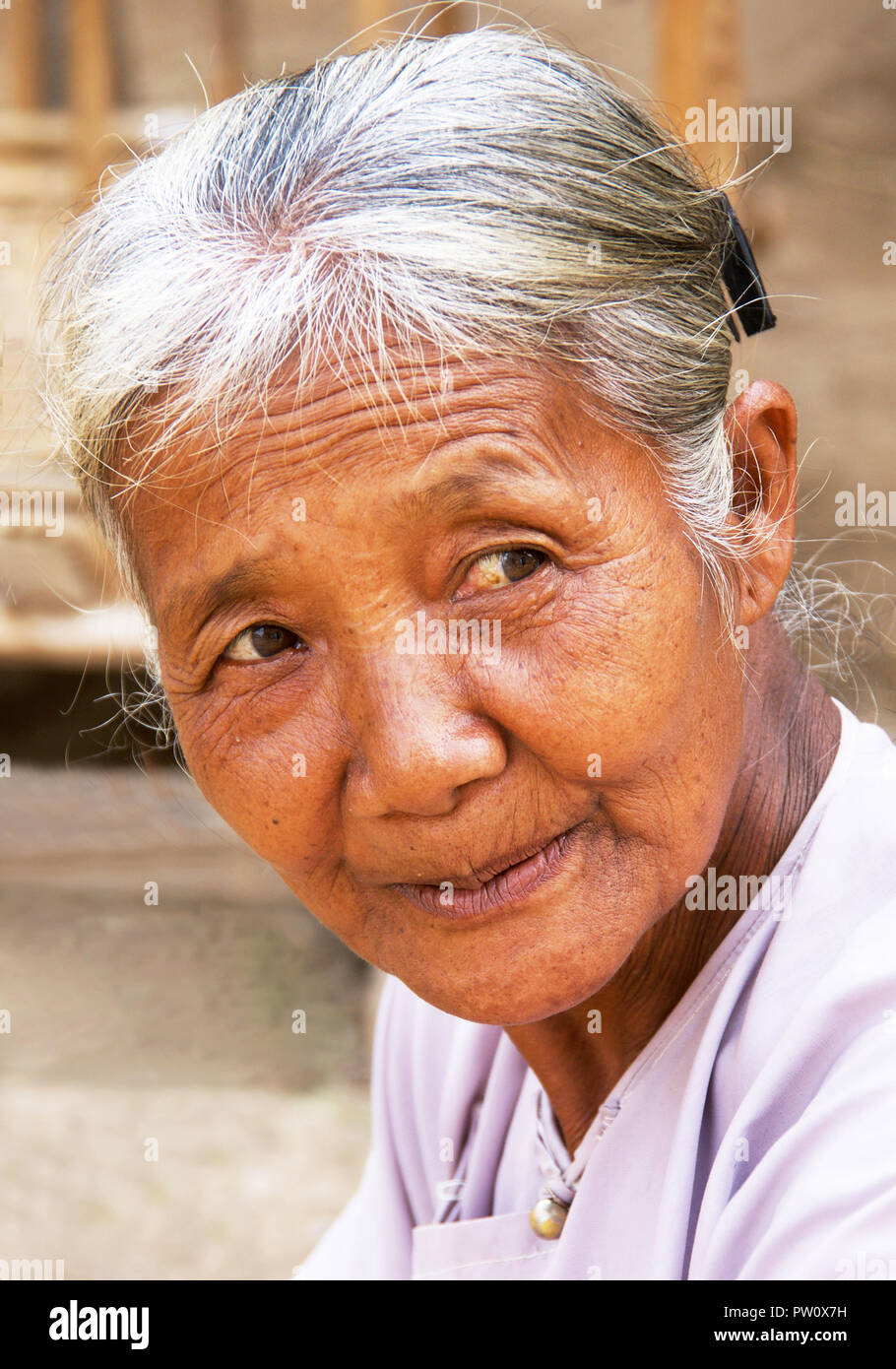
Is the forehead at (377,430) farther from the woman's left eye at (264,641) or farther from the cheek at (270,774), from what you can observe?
the cheek at (270,774)

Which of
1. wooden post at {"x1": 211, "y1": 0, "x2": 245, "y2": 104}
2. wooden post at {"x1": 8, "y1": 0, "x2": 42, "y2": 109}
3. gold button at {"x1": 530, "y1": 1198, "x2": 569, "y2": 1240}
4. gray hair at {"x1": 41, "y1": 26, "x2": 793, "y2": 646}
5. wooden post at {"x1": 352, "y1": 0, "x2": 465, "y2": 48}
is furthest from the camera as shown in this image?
wooden post at {"x1": 8, "y1": 0, "x2": 42, "y2": 109}

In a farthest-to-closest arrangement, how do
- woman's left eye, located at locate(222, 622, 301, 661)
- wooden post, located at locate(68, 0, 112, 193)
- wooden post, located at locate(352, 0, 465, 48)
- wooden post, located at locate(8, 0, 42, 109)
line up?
wooden post, located at locate(8, 0, 42, 109) < wooden post, located at locate(68, 0, 112, 193) < wooden post, located at locate(352, 0, 465, 48) < woman's left eye, located at locate(222, 622, 301, 661)

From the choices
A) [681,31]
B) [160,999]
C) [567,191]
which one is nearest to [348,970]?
[160,999]

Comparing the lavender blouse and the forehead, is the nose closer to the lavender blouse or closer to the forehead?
the forehead

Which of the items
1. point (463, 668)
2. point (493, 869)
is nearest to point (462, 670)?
→ point (463, 668)

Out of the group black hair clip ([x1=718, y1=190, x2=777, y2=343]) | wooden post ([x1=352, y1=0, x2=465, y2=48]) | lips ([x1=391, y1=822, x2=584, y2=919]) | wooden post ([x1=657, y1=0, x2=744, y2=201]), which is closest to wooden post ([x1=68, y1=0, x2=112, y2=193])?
wooden post ([x1=352, y1=0, x2=465, y2=48])

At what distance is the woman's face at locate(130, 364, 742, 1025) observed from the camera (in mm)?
1410

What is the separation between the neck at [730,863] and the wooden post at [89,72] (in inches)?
191

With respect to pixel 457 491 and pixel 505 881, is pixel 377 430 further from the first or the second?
pixel 505 881

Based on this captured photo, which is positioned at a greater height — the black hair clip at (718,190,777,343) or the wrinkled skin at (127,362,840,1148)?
the black hair clip at (718,190,777,343)

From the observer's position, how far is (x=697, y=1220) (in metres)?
1.57

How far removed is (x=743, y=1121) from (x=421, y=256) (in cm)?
99

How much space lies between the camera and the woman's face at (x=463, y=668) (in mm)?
1410

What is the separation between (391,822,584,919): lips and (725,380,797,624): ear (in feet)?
1.27
